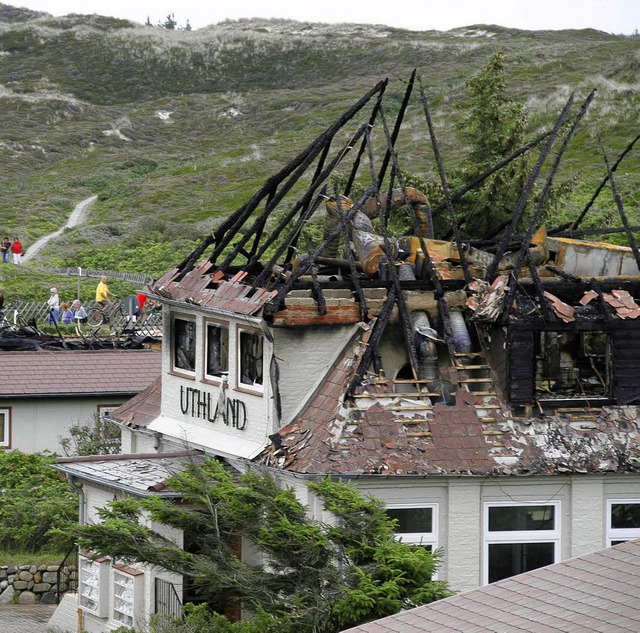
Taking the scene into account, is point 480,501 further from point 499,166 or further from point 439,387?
point 499,166

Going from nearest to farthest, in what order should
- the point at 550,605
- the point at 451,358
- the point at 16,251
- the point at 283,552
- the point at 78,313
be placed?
1. the point at 550,605
2. the point at 283,552
3. the point at 451,358
4. the point at 78,313
5. the point at 16,251

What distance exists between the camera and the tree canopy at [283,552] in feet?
53.5

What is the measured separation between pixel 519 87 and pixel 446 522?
7718 centimetres

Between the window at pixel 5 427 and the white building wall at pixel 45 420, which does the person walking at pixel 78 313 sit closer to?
the white building wall at pixel 45 420

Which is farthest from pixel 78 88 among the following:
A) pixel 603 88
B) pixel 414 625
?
pixel 414 625

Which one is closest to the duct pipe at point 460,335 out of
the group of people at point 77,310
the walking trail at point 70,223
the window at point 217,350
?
the window at point 217,350

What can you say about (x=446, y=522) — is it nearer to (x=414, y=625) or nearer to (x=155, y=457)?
(x=155, y=457)

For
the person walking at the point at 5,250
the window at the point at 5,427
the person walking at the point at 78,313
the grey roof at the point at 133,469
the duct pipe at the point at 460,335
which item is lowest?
the window at the point at 5,427

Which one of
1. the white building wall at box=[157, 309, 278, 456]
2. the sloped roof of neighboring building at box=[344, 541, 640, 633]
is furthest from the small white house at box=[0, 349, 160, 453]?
the sloped roof of neighboring building at box=[344, 541, 640, 633]

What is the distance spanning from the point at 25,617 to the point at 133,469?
13.0 feet

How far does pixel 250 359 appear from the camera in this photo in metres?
21.6

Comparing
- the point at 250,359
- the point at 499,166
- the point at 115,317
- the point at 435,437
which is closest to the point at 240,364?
the point at 250,359

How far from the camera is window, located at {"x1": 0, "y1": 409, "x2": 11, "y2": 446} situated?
1260 inches

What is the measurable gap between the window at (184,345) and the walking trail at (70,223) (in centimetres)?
4383
